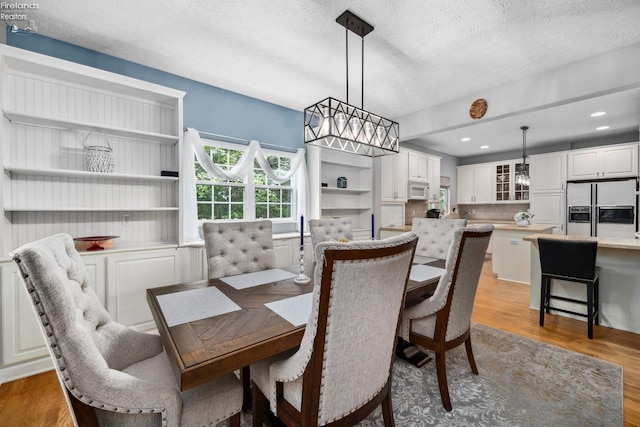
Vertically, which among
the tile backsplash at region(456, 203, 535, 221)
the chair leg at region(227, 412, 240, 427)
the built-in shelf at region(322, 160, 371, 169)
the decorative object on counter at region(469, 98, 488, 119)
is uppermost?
the decorative object on counter at region(469, 98, 488, 119)

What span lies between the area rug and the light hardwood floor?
4.7 inches

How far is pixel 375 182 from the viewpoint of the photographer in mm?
4797

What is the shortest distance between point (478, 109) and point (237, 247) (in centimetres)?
320

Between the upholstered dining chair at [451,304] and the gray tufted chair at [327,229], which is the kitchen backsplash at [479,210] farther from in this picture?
the upholstered dining chair at [451,304]

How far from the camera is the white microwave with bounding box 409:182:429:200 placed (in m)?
5.32

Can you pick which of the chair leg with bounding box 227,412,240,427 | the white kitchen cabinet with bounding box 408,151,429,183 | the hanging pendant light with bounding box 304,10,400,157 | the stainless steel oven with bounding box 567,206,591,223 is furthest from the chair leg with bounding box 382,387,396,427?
the stainless steel oven with bounding box 567,206,591,223

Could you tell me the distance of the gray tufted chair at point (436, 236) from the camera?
9.20 feet

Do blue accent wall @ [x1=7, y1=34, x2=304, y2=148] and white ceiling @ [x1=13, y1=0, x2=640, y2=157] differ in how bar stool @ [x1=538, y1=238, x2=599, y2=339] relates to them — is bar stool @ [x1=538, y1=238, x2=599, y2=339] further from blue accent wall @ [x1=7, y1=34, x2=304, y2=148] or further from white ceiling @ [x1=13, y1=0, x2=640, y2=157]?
blue accent wall @ [x1=7, y1=34, x2=304, y2=148]

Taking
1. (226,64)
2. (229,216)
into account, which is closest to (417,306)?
(229,216)

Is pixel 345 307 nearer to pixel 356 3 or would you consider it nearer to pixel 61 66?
pixel 356 3

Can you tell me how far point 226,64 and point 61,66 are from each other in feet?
4.19

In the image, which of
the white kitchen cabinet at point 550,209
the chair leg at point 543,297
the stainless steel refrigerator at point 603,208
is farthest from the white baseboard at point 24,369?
the stainless steel refrigerator at point 603,208

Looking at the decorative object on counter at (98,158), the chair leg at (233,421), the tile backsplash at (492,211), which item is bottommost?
the chair leg at (233,421)

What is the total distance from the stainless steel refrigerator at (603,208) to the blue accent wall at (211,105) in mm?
5309
